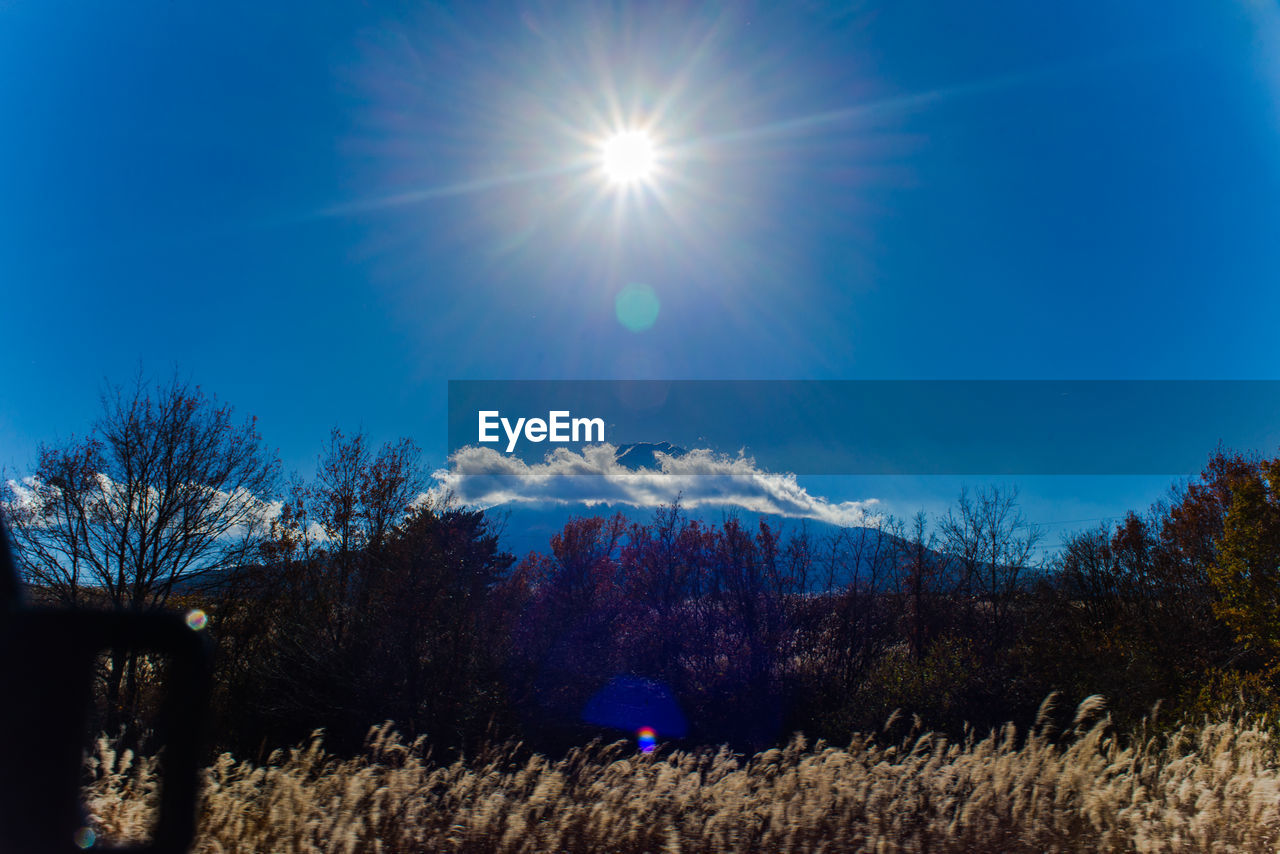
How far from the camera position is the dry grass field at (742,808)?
464 centimetres

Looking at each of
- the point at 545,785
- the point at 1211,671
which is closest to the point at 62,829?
the point at 545,785

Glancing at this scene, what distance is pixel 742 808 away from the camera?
5488 mm

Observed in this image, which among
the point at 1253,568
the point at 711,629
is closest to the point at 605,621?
the point at 711,629

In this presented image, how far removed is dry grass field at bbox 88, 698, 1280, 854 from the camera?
4.64m

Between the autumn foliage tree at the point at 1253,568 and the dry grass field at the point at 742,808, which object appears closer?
the dry grass field at the point at 742,808

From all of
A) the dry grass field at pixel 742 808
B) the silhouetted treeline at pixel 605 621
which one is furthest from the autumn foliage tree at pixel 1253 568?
the dry grass field at pixel 742 808

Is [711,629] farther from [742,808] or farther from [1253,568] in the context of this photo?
[742,808]

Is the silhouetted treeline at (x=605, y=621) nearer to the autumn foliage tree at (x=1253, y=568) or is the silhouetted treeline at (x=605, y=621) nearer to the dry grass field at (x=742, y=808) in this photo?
the autumn foliage tree at (x=1253, y=568)

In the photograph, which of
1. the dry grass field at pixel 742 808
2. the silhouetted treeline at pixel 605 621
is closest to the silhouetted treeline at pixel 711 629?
the silhouetted treeline at pixel 605 621

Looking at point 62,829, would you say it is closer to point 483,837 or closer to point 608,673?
point 483,837

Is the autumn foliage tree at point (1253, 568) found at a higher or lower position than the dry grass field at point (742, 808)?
higher

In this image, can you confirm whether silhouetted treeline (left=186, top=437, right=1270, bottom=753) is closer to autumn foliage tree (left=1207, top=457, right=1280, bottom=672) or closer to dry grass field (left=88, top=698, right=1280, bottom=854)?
autumn foliage tree (left=1207, top=457, right=1280, bottom=672)

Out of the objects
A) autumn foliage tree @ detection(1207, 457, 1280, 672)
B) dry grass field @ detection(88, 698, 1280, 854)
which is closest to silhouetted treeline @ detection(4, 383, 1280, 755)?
autumn foliage tree @ detection(1207, 457, 1280, 672)

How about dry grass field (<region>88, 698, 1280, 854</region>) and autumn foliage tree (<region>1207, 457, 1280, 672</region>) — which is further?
autumn foliage tree (<region>1207, 457, 1280, 672</region>)
